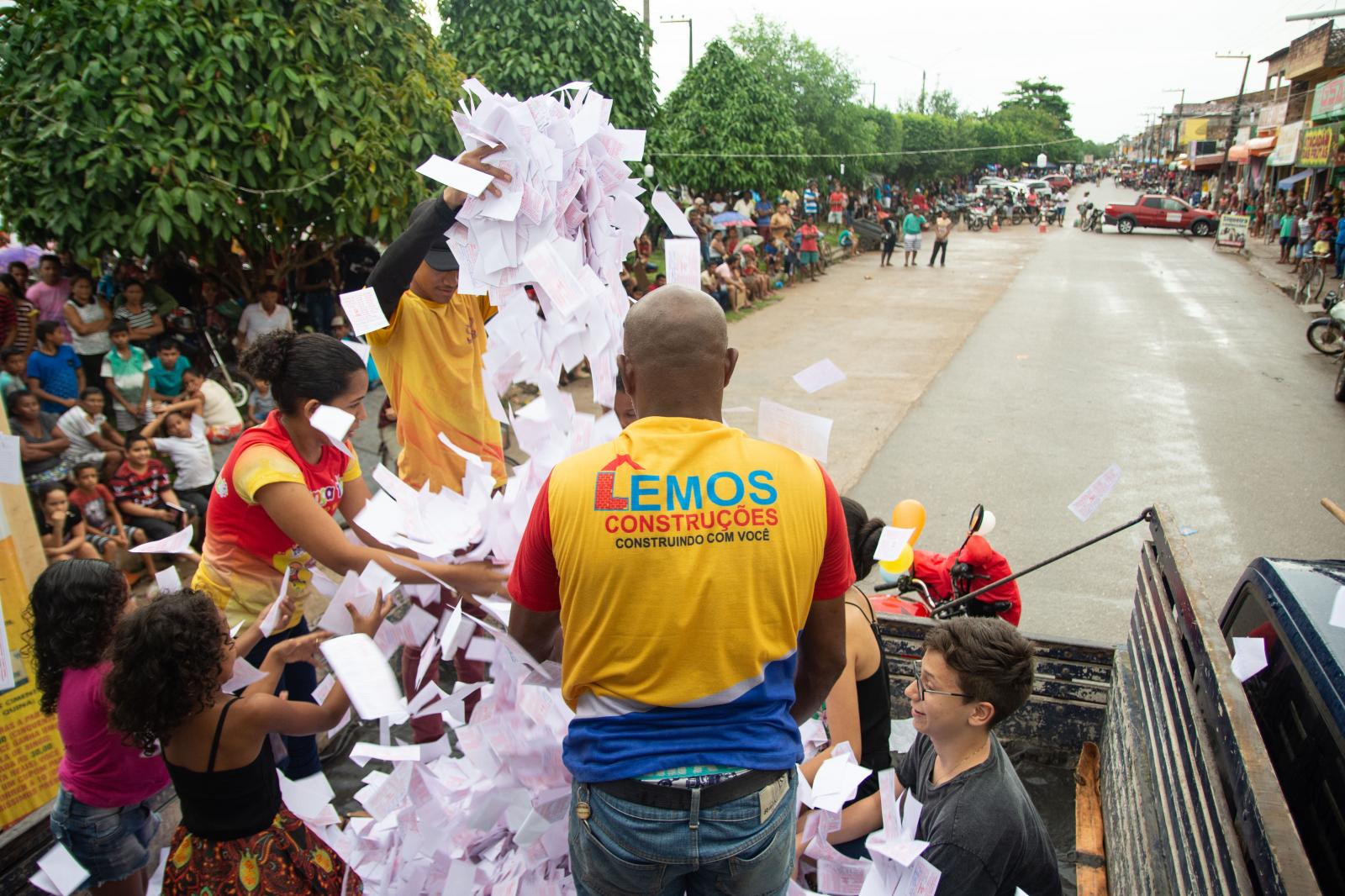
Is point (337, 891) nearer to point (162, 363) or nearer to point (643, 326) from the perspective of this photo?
point (643, 326)

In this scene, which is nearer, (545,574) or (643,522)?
(643,522)

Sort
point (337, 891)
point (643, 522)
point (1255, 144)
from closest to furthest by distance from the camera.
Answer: point (643, 522)
point (337, 891)
point (1255, 144)

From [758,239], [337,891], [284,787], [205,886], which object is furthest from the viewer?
[758,239]

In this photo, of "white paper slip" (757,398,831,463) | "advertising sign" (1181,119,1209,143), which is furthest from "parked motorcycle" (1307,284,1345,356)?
"advertising sign" (1181,119,1209,143)

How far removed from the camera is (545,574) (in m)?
1.64

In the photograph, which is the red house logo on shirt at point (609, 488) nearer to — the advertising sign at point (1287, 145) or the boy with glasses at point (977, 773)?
the boy with glasses at point (977, 773)

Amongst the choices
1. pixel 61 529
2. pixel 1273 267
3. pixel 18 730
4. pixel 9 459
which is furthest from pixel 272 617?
pixel 1273 267

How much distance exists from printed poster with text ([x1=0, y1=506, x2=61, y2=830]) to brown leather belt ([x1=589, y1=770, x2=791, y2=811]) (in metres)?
2.62

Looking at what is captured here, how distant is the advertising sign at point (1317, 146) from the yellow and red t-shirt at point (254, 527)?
28964 mm

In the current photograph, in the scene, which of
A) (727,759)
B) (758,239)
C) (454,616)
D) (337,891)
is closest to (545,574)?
(727,759)

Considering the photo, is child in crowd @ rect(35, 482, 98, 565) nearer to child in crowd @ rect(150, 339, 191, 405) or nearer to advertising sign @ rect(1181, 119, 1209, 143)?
child in crowd @ rect(150, 339, 191, 405)

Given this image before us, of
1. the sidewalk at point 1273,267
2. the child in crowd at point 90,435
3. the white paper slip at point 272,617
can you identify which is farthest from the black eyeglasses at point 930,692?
the sidewalk at point 1273,267

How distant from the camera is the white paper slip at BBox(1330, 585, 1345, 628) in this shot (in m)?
2.30

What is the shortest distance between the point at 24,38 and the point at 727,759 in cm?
707
